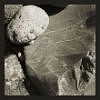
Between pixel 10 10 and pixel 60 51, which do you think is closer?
pixel 60 51

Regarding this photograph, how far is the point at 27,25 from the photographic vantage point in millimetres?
3207

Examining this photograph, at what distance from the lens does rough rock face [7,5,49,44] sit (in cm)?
321

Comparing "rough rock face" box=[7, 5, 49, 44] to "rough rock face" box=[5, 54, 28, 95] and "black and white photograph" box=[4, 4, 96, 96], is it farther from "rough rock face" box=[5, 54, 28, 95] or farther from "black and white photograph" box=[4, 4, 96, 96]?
"rough rock face" box=[5, 54, 28, 95]

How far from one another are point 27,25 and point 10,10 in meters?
0.23

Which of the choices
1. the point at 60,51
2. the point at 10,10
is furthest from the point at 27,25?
the point at 60,51

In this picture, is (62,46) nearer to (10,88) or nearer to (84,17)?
(84,17)

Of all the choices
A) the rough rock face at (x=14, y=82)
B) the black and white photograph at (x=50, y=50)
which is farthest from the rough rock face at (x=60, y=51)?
the rough rock face at (x=14, y=82)

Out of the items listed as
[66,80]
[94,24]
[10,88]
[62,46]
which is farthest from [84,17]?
[10,88]

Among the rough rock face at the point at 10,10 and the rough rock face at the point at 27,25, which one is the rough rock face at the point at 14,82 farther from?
the rough rock face at the point at 10,10

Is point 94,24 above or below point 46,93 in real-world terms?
above

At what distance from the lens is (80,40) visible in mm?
3137

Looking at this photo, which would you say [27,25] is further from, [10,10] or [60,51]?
[60,51]

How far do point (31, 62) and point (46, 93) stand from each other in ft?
0.88

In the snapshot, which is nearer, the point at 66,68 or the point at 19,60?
A: the point at 66,68
